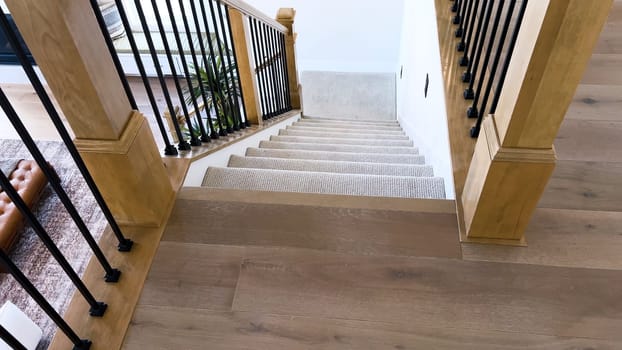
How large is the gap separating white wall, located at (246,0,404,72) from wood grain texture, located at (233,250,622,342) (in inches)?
186

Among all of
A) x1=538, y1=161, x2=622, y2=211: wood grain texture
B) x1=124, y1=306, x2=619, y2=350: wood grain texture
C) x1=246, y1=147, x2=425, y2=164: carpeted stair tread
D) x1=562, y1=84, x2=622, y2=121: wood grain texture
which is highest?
x1=562, y1=84, x2=622, y2=121: wood grain texture

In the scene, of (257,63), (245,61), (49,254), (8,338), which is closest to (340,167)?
(245,61)

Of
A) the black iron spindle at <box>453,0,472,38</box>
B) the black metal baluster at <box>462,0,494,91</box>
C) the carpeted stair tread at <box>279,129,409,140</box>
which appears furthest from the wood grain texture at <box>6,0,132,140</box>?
the carpeted stair tread at <box>279,129,409,140</box>

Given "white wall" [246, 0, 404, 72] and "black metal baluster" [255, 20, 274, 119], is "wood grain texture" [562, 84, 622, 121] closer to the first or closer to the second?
"black metal baluster" [255, 20, 274, 119]

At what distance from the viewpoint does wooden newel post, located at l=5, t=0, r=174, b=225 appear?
92 cm

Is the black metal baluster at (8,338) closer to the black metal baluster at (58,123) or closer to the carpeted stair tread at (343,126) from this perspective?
the black metal baluster at (58,123)

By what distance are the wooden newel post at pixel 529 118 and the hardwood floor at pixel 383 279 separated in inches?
5.4

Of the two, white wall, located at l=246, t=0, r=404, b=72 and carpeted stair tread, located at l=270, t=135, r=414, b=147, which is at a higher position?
carpeted stair tread, located at l=270, t=135, r=414, b=147

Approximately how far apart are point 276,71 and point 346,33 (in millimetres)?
2581

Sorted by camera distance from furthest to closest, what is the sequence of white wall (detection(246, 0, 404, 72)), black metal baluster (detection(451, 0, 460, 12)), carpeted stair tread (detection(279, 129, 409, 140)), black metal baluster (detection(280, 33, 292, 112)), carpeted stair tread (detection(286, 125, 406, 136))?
white wall (detection(246, 0, 404, 72)) → carpeted stair tread (detection(286, 125, 406, 136)) → black metal baluster (detection(280, 33, 292, 112)) → carpeted stair tread (detection(279, 129, 409, 140)) → black metal baluster (detection(451, 0, 460, 12))

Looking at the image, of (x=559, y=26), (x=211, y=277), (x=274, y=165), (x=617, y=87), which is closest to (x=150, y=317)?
(x=211, y=277)

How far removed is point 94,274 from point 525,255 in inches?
51.3

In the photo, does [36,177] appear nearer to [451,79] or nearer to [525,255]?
[451,79]

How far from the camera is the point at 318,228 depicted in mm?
1357
